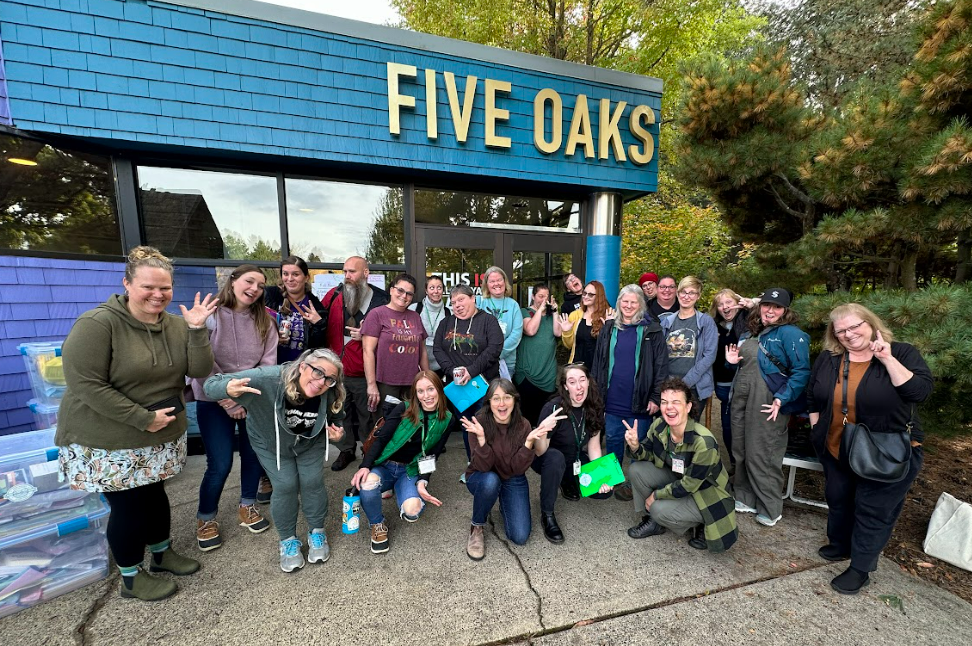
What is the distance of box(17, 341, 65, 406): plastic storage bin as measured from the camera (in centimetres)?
308

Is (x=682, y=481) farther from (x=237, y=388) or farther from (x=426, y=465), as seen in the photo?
(x=237, y=388)

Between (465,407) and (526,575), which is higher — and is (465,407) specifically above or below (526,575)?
above

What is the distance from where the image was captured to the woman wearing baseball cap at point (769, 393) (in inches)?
105

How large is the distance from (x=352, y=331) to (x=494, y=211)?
252cm

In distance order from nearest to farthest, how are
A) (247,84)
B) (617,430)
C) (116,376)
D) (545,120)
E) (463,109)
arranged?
(116,376) < (617,430) < (247,84) < (463,109) < (545,120)

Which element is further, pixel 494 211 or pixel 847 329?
pixel 494 211

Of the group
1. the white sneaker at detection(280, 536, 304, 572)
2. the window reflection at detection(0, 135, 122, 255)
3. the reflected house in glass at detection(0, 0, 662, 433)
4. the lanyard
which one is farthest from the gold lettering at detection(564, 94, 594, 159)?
the window reflection at detection(0, 135, 122, 255)

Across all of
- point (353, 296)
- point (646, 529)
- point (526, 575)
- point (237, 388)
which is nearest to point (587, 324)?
point (646, 529)

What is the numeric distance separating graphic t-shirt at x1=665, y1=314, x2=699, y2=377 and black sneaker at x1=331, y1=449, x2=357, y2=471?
2962mm

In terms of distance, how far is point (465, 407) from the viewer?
9.97 ft

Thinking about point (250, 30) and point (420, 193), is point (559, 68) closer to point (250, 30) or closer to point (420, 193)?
point (420, 193)

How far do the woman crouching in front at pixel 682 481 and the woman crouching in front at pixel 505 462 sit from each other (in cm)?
64

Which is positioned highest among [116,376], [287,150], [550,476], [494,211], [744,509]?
[287,150]

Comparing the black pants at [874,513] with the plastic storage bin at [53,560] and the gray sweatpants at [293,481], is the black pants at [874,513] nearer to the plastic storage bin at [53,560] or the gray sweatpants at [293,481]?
the gray sweatpants at [293,481]
